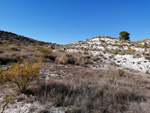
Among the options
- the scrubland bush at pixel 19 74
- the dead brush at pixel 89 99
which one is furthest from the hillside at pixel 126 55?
the scrubland bush at pixel 19 74

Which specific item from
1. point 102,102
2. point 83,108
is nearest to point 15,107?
point 83,108

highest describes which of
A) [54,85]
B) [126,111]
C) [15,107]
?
[54,85]

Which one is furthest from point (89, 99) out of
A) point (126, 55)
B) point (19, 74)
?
point (126, 55)

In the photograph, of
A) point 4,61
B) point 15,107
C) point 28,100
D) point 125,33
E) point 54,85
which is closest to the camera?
point 15,107

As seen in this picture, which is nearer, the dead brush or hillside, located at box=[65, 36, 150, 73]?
the dead brush

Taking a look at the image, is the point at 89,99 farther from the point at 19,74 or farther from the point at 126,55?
Result: the point at 126,55

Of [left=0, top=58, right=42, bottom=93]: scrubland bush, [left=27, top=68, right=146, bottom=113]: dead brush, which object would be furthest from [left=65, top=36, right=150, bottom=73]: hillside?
[left=0, top=58, right=42, bottom=93]: scrubland bush

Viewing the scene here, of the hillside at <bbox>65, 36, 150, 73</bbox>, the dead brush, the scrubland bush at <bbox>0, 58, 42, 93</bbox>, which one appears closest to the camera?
the dead brush

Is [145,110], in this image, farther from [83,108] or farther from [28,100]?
[28,100]

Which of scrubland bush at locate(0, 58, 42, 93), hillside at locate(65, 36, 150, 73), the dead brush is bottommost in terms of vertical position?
the dead brush

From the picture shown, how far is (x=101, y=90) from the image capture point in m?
2.37

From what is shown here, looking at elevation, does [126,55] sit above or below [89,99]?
above

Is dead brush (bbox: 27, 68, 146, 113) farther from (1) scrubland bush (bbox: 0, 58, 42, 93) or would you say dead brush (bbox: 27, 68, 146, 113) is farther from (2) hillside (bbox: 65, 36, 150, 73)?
(2) hillside (bbox: 65, 36, 150, 73)

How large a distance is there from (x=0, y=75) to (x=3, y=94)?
1.61 ft
